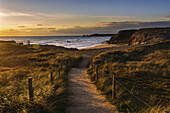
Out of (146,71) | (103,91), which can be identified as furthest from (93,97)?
(146,71)

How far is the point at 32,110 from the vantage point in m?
4.99

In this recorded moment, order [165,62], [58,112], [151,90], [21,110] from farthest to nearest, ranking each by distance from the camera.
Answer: [165,62], [151,90], [58,112], [21,110]

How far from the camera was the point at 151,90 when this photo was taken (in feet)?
30.5

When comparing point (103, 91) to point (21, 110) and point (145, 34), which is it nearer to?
point (21, 110)

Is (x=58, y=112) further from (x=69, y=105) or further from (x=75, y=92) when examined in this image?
(x=75, y=92)

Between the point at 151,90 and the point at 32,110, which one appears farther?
the point at 151,90

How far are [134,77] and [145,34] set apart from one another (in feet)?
198

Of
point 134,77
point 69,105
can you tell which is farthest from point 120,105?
point 134,77

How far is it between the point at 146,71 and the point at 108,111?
9434 mm

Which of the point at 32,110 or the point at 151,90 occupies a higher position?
the point at 32,110

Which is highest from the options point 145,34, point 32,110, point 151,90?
point 145,34

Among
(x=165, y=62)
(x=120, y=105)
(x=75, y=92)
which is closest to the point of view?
(x=120, y=105)

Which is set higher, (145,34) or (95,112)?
(145,34)

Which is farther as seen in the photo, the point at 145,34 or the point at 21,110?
the point at 145,34
